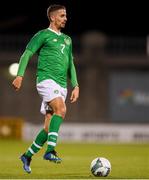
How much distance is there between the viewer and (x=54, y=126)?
31.7 ft

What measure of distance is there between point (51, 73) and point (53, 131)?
0.75 metres

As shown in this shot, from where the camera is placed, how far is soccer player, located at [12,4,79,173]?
31.8 ft

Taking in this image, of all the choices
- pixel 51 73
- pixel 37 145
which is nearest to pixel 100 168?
pixel 37 145

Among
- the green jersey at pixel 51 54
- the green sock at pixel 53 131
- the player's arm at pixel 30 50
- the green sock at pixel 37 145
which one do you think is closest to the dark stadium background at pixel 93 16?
the green jersey at pixel 51 54

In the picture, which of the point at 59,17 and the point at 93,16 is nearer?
the point at 59,17

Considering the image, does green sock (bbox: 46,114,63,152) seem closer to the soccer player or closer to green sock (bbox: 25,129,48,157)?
the soccer player

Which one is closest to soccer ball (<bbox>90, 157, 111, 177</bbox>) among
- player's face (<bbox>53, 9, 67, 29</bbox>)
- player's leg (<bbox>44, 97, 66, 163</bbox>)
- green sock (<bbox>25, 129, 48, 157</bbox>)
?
player's leg (<bbox>44, 97, 66, 163</bbox>)

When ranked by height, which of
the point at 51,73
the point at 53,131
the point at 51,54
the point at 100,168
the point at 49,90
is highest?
the point at 51,54

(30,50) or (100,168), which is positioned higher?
(30,50)

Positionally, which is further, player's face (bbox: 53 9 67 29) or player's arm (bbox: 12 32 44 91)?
player's face (bbox: 53 9 67 29)

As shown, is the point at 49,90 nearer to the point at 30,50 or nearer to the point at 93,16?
the point at 30,50

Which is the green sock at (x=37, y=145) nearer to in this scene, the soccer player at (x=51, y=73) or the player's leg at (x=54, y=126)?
the soccer player at (x=51, y=73)

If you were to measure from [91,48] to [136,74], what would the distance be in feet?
6.52

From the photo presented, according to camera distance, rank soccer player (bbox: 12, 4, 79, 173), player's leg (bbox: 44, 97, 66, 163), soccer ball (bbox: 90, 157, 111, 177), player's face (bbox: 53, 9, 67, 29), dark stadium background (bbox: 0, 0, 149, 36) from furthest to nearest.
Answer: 1. dark stadium background (bbox: 0, 0, 149, 36)
2. player's face (bbox: 53, 9, 67, 29)
3. soccer player (bbox: 12, 4, 79, 173)
4. player's leg (bbox: 44, 97, 66, 163)
5. soccer ball (bbox: 90, 157, 111, 177)
